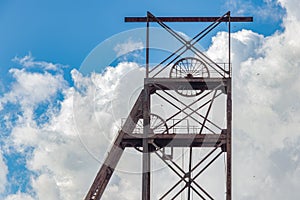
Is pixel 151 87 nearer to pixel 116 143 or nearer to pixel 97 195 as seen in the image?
pixel 116 143

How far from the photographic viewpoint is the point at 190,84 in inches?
2566

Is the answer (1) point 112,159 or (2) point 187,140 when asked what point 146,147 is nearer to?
(2) point 187,140

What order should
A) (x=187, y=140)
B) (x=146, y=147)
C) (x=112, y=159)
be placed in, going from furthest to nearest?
(x=112, y=159) < (x=146, y=147) < (x=187, y=140)

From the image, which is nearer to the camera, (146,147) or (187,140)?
(187,140)

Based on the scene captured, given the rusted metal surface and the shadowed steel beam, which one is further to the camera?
the rusted metal surface

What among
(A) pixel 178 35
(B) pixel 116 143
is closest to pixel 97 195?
(B) pixel 116 143

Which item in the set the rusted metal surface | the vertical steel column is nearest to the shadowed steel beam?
the vertical steel column

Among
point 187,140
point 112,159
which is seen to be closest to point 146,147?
point 187,140

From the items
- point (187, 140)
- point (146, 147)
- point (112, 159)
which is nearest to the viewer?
point (187, 140)

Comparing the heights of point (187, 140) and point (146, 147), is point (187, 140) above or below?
above

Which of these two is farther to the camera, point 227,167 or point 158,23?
point 158,23

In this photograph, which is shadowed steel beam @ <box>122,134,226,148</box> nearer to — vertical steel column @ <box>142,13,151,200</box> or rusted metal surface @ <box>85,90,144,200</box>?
vertical steel column @ <box>142,13,151,200</box>

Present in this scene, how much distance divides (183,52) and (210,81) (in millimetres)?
3429

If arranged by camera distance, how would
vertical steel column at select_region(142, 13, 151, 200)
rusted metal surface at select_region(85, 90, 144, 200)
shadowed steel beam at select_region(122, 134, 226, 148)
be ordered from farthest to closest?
1. rusted metal surface at select_region(85, 90, 144, 200)
2. shadowed steel beam at select_region(122, 134, 226, 148)
3. vertical steel column at select_region(142, 13, 151, 200)
